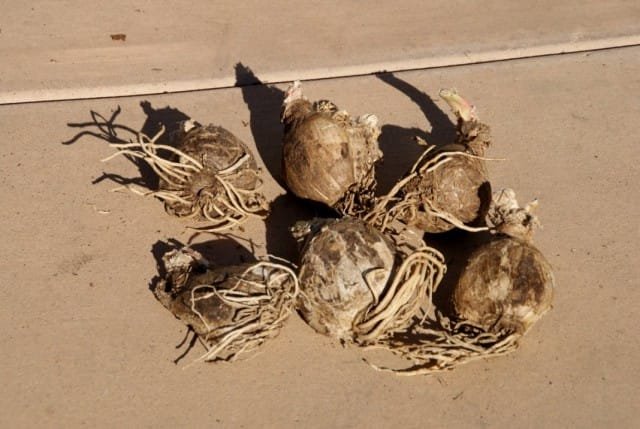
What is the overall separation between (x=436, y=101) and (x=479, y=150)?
71 cm

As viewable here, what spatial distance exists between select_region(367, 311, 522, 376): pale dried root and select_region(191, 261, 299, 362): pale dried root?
37 centimetres

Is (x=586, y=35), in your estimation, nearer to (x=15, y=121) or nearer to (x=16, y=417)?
(x=15, y=121)

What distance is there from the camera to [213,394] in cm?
250

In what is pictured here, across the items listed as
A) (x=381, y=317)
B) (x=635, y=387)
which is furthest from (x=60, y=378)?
(x=635, y=387)

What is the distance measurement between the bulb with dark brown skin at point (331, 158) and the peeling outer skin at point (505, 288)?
510 mm

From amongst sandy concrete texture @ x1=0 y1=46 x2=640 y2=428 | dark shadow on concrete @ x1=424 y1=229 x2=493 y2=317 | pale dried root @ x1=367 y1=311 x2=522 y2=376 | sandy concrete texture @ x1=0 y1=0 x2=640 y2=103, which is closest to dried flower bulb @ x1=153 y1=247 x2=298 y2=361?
sandy concrete texture @ x1=0 y1=46 x2=640 y2=428

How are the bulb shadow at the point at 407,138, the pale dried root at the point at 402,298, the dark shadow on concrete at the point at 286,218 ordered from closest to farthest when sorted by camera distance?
the pale dried root at the point at 402,298, the dark shadow on concrete at the point at 286,218, the bulb shadow at the point at 407,138

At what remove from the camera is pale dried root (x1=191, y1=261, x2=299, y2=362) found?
2514mm

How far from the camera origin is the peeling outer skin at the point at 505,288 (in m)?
2.49

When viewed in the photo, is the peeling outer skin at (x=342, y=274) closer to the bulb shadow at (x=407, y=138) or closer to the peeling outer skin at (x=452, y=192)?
the peeling outer skin at (x=452, y=192)

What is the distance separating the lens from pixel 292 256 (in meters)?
2.89

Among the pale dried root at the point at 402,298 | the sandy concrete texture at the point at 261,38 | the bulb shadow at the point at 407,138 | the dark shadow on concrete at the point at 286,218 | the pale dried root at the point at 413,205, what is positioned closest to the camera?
the pale dried root at the point at 402,298

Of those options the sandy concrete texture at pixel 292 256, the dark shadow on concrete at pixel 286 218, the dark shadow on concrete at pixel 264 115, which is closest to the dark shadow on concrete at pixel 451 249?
the sandy concrete texture at pixel 292 256

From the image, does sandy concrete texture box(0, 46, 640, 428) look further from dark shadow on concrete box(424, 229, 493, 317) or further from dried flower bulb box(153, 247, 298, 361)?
dark shadow on concrete box(424, 229, 493, 317)
